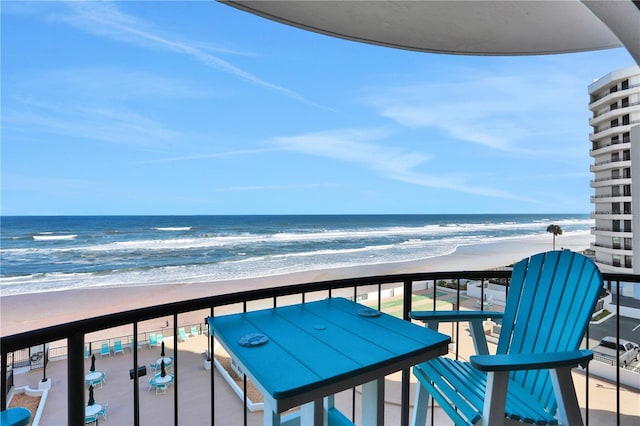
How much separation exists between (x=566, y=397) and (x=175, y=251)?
17911 millimetres

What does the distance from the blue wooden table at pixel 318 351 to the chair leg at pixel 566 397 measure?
365 millimetres

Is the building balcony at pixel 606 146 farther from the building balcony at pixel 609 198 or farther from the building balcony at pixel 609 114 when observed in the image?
the building balcony at pixel 609 198

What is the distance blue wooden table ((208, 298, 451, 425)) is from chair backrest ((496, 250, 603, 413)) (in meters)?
0.59

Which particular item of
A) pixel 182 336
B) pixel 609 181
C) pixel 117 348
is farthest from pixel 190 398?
pixel 609 181

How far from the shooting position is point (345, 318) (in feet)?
4.88

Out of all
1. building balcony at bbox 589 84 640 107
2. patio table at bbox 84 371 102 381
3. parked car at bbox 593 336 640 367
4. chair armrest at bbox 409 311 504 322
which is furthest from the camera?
building balcony at bbox 589 84 640 107

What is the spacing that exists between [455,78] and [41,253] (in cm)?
2113

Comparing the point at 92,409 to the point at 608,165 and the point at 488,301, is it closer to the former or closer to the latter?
the point at 488,301

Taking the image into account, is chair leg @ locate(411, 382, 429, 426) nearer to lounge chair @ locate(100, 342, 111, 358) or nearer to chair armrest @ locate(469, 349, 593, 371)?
chair armrest @ locate(469, 349, 593, 371)

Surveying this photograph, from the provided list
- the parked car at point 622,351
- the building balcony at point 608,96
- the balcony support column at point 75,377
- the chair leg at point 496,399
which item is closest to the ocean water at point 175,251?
the parked car at point 622,351

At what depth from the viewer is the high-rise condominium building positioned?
57.6 feet

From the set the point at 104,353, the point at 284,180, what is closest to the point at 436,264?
the point at 104,353

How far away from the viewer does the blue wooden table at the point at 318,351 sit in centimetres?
92

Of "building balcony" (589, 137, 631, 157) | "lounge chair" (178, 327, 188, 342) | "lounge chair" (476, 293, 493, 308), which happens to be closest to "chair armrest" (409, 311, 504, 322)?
"lounge chair" (178, 327, 188, 342)
